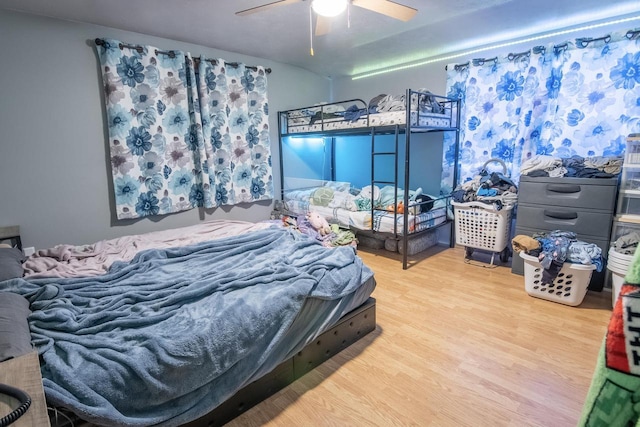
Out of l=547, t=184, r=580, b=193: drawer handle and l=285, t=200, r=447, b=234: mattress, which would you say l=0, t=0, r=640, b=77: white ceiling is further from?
l=285, t=200, r=447, b=234: mattress

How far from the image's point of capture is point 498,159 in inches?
130

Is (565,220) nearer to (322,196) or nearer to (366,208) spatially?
(366,208)

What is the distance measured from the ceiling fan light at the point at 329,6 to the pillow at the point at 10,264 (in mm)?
2253

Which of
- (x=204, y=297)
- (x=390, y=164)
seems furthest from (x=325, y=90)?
(x=204, y=297)

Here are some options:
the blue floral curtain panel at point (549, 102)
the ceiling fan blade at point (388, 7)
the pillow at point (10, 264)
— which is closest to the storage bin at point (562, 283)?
the blue floral curtain panel at point (549, 102)

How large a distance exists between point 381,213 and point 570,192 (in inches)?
63.8

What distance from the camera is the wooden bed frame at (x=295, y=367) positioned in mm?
1394

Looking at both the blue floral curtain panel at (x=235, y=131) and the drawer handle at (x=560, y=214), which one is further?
the blue floral curtain panel at (x=235, y=131)

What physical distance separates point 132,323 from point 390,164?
3.48 meters

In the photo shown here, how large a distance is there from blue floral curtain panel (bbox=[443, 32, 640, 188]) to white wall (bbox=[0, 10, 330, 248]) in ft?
10.9

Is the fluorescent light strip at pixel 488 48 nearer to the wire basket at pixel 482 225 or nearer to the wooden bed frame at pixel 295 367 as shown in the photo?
the wire basket at pixel 482 225

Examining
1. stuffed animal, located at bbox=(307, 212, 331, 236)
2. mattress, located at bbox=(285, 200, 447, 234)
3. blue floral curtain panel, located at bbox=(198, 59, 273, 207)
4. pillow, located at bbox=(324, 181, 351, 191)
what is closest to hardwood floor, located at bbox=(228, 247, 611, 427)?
mattress, located at bbox=(285, 200, 447, 234)

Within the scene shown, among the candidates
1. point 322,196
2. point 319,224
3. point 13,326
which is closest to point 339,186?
point 322,196

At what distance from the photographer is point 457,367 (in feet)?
5.87
